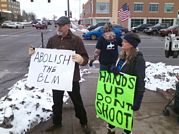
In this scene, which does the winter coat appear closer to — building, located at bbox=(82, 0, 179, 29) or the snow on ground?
the snow on ground

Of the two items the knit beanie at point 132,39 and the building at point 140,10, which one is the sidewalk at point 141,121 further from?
the building at point 140,10

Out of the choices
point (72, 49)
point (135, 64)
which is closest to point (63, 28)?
point (72, 49)

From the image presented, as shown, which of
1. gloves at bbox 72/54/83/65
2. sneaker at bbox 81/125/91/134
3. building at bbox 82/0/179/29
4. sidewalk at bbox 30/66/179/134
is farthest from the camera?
building at bbox 82/0/179/29

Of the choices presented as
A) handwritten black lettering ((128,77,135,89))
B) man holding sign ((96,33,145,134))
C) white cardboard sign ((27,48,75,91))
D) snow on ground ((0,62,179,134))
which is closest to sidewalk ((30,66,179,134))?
snow on ground ((0,62,179,134))

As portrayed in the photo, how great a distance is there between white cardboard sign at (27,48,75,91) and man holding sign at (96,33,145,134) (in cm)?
81

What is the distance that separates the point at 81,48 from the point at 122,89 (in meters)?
1.19

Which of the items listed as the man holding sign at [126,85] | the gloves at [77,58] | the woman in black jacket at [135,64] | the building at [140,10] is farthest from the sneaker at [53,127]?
the building at [140,10]

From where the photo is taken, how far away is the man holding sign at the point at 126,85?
136 inches

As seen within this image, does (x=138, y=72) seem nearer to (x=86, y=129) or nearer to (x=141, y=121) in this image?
(x=86, y=129)

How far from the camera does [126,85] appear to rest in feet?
11.3

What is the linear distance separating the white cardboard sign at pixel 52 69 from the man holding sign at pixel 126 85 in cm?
81

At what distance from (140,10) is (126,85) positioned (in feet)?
207

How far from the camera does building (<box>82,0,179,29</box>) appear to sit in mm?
63938

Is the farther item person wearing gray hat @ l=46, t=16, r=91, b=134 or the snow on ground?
the snow on ground
